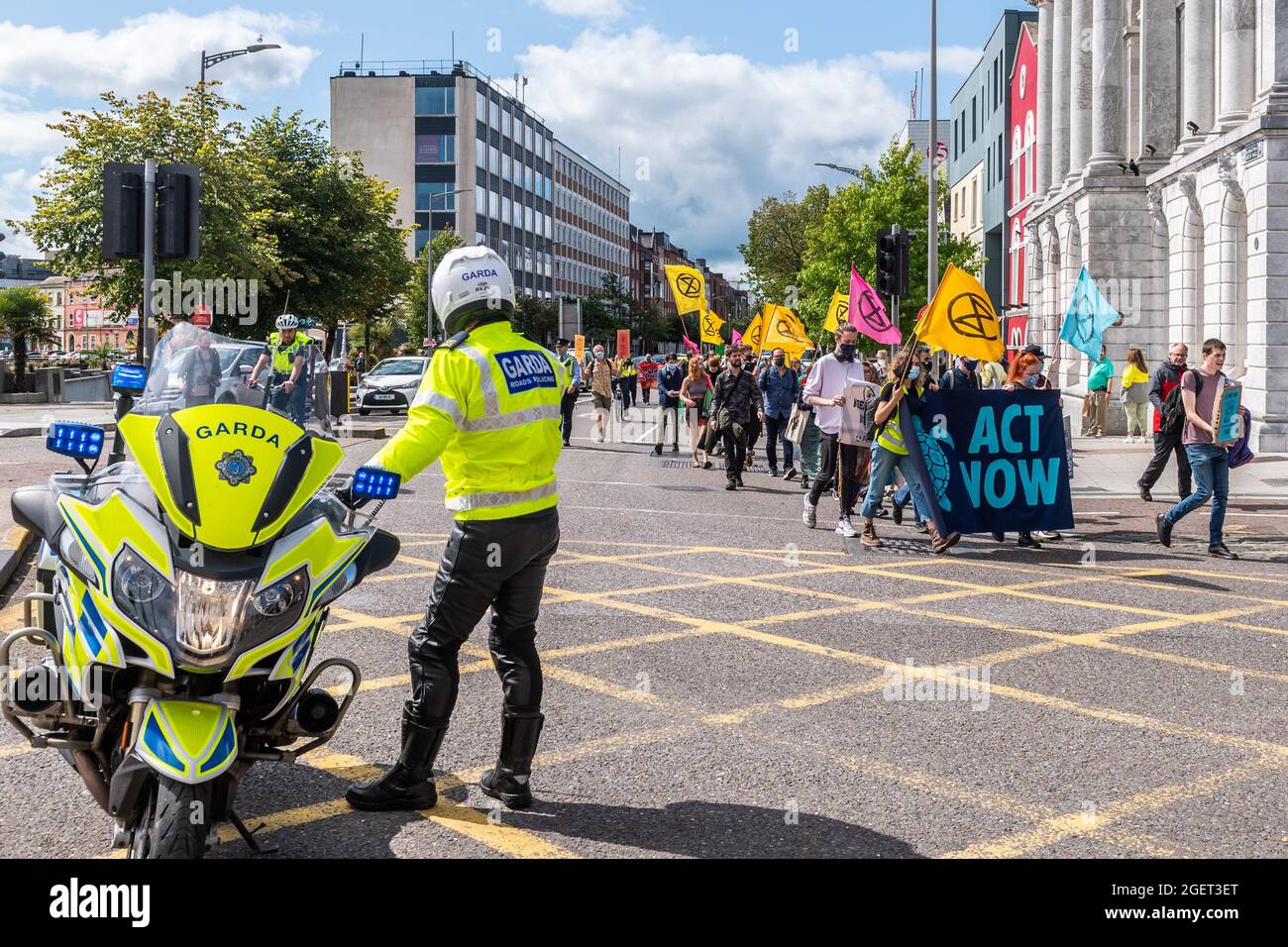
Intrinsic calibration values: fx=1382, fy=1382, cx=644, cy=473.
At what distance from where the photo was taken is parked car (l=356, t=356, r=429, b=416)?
111 feet

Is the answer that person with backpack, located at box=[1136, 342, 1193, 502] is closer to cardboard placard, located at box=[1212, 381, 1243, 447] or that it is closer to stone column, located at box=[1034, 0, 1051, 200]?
cardboard placard, located at box=[1212, 381, 1243, 447]

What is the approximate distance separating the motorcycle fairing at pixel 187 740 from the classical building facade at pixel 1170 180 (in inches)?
833

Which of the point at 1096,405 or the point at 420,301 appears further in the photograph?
the point at 420,301

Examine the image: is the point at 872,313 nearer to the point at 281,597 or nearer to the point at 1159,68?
the point at 281,597

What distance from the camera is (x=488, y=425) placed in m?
4.53

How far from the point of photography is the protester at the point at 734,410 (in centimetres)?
1684

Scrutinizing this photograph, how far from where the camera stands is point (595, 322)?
106938 millimetres

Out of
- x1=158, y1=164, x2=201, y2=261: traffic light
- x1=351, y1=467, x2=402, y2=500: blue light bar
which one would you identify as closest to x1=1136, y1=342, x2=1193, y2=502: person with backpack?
x1=158, y1=164, x2=201, y2=261: traffic light

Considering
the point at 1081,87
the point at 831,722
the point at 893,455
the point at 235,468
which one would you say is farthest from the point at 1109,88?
the point at 235,468

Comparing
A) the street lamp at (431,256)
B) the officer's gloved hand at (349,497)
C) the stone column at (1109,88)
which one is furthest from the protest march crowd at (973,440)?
the street lamp at (431,256)

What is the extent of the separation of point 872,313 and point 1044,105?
83.0 feet

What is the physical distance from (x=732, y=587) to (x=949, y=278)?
14.5 feet

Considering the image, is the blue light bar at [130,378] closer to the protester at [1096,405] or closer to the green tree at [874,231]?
the protester at [1096,405]
